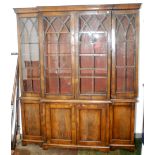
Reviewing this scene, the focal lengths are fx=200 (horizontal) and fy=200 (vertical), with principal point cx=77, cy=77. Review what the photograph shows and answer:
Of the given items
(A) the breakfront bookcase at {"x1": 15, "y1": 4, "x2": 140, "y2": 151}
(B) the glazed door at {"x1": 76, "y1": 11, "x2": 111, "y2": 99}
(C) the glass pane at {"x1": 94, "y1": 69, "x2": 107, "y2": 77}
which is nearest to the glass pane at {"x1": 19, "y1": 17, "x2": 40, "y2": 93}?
(A) the breakfront bookcase at {"x1": 15, "y1": 4, "x2": 140, "y2": 151}

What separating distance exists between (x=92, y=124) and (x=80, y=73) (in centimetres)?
86

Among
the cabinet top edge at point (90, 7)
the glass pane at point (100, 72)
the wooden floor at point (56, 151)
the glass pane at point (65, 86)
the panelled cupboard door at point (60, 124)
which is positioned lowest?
the wooden floor at point (56, 151)

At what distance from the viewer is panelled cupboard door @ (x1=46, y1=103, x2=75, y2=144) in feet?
10.8

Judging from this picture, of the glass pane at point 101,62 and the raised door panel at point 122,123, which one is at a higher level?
the glass pane at point 101,62

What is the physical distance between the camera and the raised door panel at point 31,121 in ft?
11.1

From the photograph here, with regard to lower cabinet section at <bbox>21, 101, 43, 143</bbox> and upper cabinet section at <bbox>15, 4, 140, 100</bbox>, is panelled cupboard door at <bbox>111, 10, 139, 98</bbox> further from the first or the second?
lower cabinet section at <bbox>21, 101, 43, 143</bbox>

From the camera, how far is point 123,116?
10.7ft

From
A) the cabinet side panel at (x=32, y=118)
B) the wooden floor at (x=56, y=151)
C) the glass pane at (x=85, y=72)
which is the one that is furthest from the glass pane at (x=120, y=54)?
the cabinet side panel at (x=32, y=118)

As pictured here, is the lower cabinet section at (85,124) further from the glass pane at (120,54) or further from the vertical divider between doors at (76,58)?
the glass pane at (120,54)

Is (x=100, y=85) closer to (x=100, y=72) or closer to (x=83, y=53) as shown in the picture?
(x=100, y=72)

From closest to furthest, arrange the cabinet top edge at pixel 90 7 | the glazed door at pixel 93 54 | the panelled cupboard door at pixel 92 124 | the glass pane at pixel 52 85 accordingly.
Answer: the cabinet top edge at pixel 90 7 < the glazed door at pixel 93 54 < the panelled cupboard door at pixel 92 124 < the glass pane at pixel 52 85

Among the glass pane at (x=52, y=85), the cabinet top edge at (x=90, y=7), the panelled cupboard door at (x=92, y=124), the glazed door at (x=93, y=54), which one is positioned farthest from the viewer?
the glass pane at (x=52, y=85)

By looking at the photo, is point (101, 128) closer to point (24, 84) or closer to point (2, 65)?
point (24, 84)

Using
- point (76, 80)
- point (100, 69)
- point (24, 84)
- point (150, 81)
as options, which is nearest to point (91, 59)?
point (100, 69)
